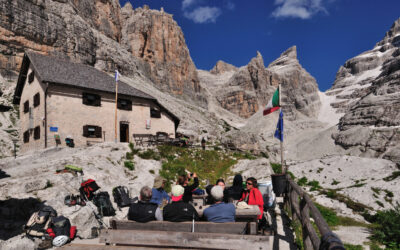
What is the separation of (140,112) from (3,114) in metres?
26.2

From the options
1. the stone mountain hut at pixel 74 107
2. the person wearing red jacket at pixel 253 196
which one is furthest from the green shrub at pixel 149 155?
the person wearing red jacket at pixel 253 196

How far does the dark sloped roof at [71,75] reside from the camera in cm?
2158

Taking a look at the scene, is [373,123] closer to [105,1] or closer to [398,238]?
[398,238]

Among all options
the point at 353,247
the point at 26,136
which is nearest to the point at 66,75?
the point at 26,136

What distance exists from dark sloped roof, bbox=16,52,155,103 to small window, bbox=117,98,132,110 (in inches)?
32.1

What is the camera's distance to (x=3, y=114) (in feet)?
121

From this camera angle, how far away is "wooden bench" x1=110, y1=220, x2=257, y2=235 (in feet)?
13.3

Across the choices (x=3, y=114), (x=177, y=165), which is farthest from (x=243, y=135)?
(x=3, y=114)

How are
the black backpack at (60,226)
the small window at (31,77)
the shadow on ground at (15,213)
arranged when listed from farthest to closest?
the small window at (31,77) < the shadow on ground at (15,213) < the black backpack at (60,226)

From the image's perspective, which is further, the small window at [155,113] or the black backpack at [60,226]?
the small window at [155,113]

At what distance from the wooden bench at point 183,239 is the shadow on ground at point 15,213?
6134 millimetres

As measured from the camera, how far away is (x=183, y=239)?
3986 mm

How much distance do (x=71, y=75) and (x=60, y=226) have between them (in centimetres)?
1985

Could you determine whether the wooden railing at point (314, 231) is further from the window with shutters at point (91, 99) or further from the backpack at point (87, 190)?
the window with shutters at point (91, 99)
